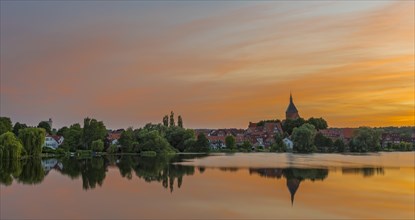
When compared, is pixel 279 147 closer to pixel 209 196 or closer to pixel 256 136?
pixel 256 136

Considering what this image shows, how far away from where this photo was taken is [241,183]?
25391 mm

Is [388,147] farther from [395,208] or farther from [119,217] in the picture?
[119,217]

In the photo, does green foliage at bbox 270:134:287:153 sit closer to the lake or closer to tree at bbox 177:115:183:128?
tree at bbox 177:115:183:128

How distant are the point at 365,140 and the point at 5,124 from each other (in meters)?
61.8

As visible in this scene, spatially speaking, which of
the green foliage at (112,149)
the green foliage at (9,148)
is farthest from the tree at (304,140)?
the green foliage at (9,148)

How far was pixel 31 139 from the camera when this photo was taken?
53469 mm

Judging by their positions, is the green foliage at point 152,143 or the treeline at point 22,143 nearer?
the treeline at point 22,143

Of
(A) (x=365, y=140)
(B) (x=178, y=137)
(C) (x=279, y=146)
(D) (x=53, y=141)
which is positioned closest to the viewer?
(B) (x=178, y=137)

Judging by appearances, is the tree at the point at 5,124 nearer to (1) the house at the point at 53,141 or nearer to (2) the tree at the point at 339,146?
(1) the house at the point at 53,141

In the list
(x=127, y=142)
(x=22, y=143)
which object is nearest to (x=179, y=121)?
(x=127, y=142)

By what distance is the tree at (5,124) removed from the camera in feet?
210

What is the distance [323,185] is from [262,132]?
9056 cm

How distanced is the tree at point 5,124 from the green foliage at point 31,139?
437 inches

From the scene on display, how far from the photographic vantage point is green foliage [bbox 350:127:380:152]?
80938mm
